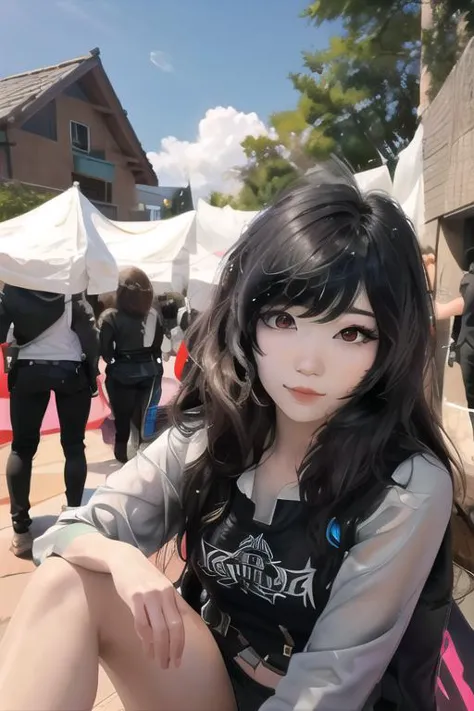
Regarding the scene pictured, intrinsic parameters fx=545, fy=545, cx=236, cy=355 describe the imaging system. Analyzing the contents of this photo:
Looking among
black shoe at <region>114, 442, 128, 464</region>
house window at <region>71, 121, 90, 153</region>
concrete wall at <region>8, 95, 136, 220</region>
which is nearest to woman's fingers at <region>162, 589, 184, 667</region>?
black shoe at <region>114, 442, 128, 464</region>

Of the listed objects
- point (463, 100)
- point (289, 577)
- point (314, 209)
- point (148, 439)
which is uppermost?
point (463, 100)

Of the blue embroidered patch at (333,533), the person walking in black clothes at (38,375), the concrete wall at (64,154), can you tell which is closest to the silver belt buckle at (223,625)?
the blue embroidered patch at (333,533)

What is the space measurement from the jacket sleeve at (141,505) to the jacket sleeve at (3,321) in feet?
5.08

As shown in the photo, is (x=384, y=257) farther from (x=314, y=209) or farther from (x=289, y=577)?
(x=289, y=577)

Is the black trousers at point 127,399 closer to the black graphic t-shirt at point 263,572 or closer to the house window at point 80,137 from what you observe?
the black graphic t-shirt at point 263,572

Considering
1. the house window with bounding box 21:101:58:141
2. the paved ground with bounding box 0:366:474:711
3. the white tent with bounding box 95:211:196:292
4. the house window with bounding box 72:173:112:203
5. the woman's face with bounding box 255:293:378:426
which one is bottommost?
the paved ground with bounding box 0:366:474:711

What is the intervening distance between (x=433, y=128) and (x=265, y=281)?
69.5 inches

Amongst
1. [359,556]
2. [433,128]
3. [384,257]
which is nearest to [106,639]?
[359,556]

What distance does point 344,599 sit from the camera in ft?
2.86

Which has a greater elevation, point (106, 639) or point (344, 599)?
point (344, 599)

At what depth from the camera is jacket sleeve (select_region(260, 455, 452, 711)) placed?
0.84 m

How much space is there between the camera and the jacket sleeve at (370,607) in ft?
2.76

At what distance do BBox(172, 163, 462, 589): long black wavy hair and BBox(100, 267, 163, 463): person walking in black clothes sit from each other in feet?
7.85

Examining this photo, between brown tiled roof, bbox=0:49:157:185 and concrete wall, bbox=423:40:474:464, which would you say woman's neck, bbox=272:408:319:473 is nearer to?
concrete wall, bbox=423:40:474:464
